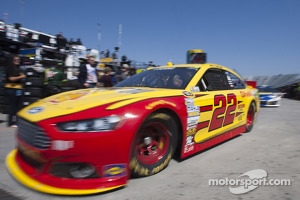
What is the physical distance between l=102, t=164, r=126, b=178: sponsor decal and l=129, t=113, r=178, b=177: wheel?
0.18 m

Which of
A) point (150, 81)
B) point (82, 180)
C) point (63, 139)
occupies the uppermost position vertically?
→ point (150, 81)

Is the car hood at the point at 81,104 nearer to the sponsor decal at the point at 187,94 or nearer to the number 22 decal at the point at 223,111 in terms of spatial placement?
the sponsor decal at the point at 187,94

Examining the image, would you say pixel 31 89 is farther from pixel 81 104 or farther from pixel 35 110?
pixel 81 104

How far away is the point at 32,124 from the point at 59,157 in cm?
43

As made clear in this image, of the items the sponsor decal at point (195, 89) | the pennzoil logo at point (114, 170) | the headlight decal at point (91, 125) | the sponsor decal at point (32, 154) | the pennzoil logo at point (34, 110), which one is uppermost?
the sponsor decal at point (195, 89)

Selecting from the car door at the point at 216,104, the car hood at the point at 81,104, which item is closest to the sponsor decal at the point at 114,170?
the car hood at the point at 81,104

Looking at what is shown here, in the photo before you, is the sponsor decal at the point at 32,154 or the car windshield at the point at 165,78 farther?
the car windshield at the point at 165,78

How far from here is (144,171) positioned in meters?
2.76

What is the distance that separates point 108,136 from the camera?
232 cm

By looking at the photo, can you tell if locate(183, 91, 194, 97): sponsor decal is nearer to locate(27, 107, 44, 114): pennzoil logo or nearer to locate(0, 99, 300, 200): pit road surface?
locate(0, 99, 300, 200): pit road surface

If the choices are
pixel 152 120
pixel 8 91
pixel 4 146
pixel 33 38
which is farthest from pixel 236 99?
pixel 33 38

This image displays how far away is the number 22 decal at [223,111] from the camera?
12.2ft

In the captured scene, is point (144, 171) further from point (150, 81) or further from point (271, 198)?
point (150, 81)

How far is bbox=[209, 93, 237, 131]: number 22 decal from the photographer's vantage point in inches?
146
